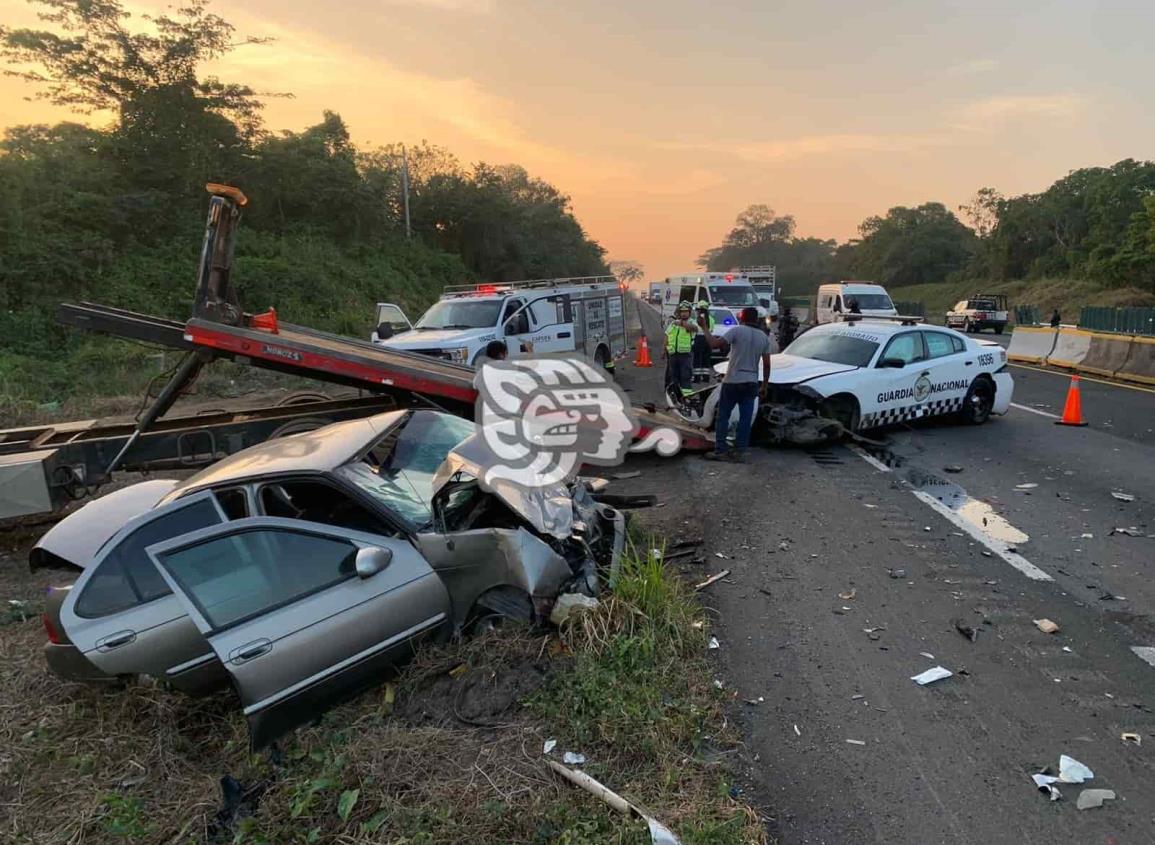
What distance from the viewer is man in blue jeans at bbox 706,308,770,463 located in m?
8.04

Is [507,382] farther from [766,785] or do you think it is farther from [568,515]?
[766,785]

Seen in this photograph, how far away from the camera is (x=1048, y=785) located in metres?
3.02

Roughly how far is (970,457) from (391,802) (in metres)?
7.83

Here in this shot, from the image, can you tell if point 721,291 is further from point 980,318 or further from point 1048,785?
point 1048,785

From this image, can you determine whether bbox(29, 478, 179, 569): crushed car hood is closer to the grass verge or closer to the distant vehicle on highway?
the grass verge

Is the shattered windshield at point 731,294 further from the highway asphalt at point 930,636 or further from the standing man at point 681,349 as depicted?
the highway asphalt at point 930,636

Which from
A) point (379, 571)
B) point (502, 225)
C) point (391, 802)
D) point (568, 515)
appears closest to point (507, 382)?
point (568, 515)

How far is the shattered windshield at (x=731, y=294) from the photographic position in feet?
71.8

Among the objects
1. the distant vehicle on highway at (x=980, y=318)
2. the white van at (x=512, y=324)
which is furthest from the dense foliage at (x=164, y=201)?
the distant vehicle on highway at (x=980, y=318)

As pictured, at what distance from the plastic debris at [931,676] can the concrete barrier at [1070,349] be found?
642 inches

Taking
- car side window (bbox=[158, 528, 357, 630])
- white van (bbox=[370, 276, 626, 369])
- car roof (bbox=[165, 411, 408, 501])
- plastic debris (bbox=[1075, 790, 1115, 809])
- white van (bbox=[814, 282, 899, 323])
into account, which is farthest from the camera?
white van (bbox=[814, 282, 899, 323])

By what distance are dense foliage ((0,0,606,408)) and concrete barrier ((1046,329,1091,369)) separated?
66.9 ft

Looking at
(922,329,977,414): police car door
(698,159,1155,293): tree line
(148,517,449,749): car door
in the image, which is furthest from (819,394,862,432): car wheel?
(698,159,1155,293): tree line

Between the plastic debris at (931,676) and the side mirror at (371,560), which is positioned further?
the plastic debris at (931,676)
